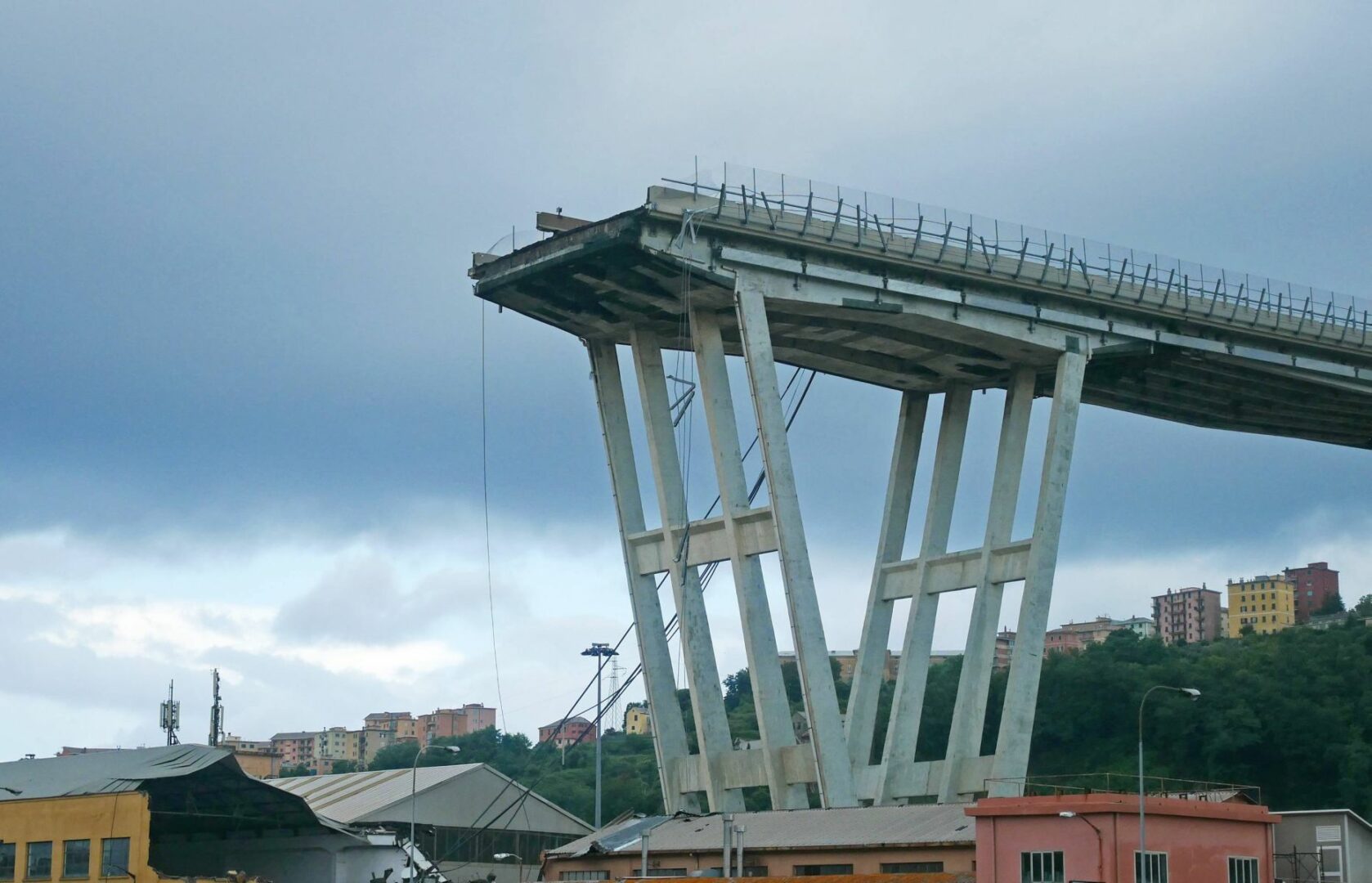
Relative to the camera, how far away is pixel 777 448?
56.2 metres

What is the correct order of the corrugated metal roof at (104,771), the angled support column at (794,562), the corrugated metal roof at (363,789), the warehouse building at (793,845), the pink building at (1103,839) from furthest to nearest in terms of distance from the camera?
the corrugated metal roof at (363,789) < the corrugated metal roof at (104,771) < the angled support column at (794,562) < the warehouse building at (793,845) < the pink building at (1103,839)

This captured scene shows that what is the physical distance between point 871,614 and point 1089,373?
12179 millimetres

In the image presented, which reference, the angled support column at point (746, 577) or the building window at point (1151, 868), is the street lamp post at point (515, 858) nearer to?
the angled support column at point (746, 577)

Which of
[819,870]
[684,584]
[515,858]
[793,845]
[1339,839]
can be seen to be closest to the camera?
[1339,839]

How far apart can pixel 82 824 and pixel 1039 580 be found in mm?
33138

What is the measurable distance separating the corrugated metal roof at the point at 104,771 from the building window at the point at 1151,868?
30.8 m

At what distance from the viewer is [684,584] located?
59.1 meters

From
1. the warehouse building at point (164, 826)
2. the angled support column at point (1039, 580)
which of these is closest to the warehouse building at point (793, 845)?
the angled support column at point (1039, 580)

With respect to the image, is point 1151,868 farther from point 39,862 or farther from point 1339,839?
point 39,862

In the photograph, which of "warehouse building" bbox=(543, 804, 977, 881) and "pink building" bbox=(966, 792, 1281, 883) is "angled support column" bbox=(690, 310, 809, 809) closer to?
A: "warehouse building" bbox=(543, 804, 977, 881)

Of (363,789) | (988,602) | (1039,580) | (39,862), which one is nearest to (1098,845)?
(1039,580)

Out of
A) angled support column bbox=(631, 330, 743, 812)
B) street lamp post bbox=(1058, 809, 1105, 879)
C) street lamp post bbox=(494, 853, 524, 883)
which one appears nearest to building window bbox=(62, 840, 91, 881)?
street lamp post bbox=(494, 853, 524, 883)

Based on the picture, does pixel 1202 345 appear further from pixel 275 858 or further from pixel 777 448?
pixel 275 858

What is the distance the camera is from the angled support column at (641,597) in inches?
2384
